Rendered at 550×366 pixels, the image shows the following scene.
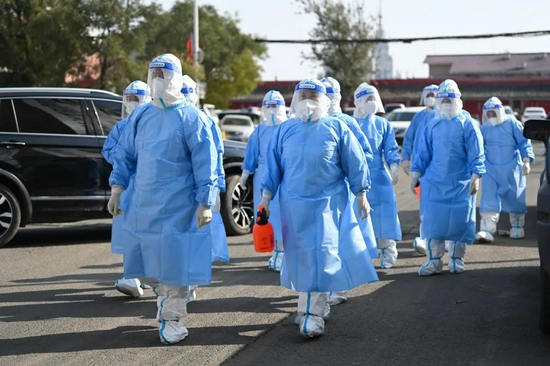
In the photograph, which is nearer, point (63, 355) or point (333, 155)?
point (63, 355)

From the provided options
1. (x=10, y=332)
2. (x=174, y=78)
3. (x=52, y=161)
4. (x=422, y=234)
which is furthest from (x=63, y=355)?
(x=52, y=161)

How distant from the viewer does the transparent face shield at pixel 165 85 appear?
664cm

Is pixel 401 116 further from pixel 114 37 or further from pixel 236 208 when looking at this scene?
pixel 236 208

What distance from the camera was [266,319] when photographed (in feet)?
24.2

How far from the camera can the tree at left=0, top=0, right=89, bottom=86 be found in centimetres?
2200

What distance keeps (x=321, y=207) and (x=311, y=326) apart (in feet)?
2.77

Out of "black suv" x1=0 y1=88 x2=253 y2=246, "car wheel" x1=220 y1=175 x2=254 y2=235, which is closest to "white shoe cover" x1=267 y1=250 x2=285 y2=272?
"car wheel" x1=220 y1=175 x2=254 y2=235

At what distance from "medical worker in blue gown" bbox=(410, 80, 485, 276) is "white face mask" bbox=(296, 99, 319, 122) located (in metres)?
2.88

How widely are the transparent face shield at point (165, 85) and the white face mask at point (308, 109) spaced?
2.86 feet

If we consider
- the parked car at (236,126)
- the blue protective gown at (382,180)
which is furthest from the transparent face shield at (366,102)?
the parked car at (236,126)

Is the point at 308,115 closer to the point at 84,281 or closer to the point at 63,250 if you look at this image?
the point at 84,281

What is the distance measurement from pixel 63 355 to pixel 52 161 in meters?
5.14

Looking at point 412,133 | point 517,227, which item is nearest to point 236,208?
point 412,133

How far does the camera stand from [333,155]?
685 cm
